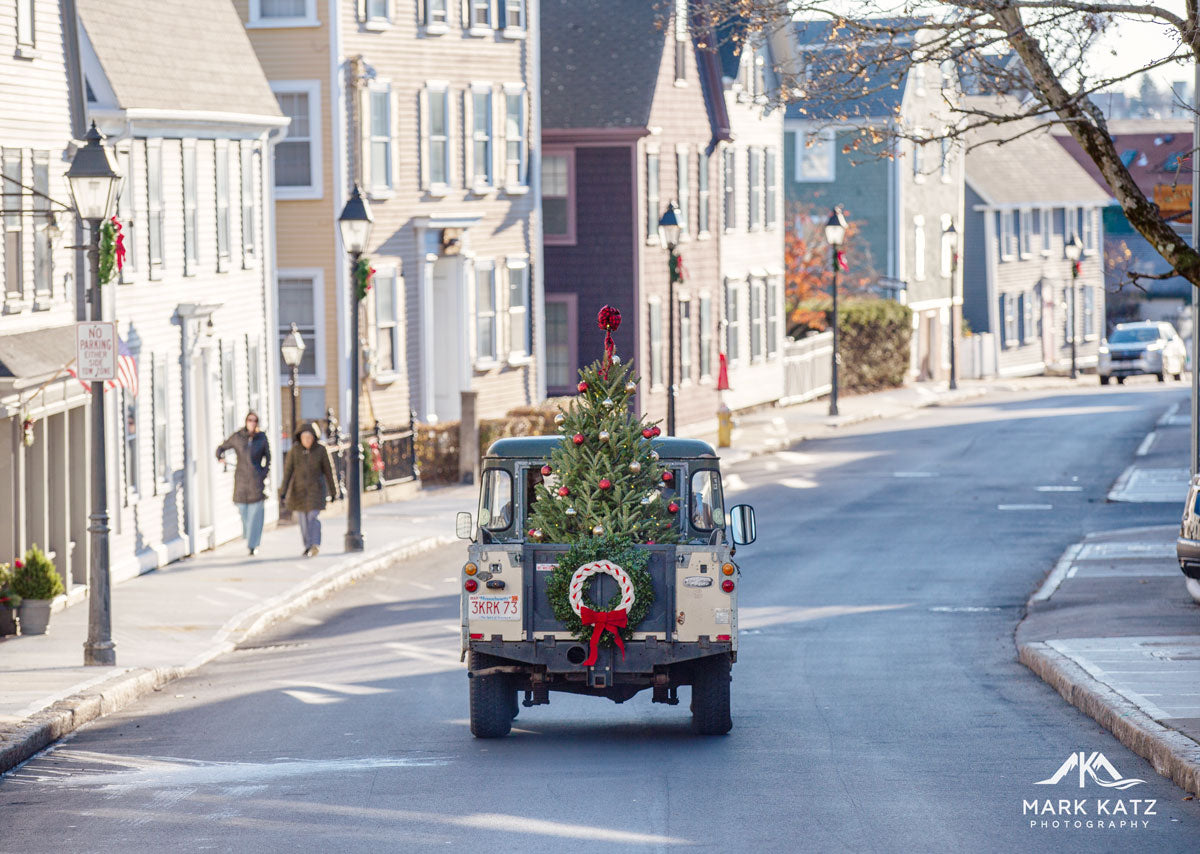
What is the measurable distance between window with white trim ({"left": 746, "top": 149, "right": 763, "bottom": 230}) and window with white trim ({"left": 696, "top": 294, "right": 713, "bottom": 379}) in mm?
4068

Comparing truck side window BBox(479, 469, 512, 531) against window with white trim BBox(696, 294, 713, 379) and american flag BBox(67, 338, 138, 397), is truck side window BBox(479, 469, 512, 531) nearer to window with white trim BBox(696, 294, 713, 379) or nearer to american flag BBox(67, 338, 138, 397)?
american flag BBox(67, 338, 138, 397)

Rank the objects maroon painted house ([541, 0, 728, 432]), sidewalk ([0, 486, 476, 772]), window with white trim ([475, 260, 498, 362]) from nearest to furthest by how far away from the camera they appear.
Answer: sidewalk ([0, 486, 476, 772])
window with white trim ([475, 260, 498, 362])
maroon painted house ([541, 0, 728, 432])

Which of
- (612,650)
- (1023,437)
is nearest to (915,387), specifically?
(1023,437)

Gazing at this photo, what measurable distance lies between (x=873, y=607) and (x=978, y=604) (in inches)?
49.3

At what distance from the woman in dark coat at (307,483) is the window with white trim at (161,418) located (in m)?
1.60

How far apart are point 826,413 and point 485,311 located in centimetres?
1354

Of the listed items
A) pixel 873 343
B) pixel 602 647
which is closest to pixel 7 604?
pixel 602 647

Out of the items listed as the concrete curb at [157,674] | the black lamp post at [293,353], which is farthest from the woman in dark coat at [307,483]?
Result: the black lamp post at [293,353]

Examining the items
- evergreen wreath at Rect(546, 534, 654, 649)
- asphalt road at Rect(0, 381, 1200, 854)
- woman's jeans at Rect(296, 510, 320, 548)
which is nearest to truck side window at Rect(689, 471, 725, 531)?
evergreen wreath at Rect(546, 534, 654, 649)

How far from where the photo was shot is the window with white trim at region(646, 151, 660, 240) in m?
43.9

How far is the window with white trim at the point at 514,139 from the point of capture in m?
40.0

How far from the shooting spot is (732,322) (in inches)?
1945

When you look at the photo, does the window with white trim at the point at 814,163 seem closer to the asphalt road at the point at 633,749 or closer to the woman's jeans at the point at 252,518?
the asphalt road at the point at 633,749

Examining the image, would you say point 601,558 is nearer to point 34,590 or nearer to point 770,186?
point 34,590
